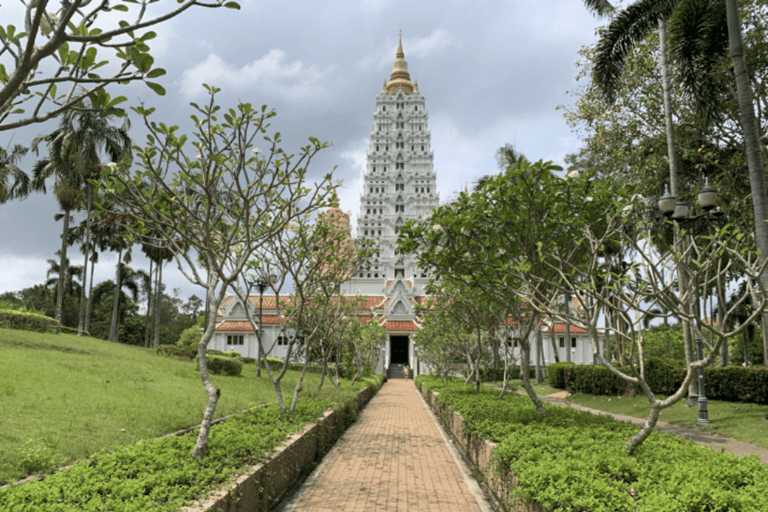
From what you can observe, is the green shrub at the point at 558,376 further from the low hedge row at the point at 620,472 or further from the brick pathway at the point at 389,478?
the low hedge row at the point at 620,472

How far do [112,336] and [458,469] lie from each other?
33.3 metres

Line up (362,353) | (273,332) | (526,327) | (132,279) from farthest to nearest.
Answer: (132,279)
(273,332)
(362,353)
(526,327)

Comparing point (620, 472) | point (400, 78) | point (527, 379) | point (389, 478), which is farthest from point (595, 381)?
point (400, 78)

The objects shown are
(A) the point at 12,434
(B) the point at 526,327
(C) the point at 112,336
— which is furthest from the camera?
(C) the point at 112,336

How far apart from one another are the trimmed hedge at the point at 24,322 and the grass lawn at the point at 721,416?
24236 millimetres

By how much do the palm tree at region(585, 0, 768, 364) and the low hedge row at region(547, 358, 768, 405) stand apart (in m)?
6.45

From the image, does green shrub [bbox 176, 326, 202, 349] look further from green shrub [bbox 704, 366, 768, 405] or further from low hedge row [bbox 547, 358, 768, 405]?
green shrub [bbox 704, 366, 768, 405]

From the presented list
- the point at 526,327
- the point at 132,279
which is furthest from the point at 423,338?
the point at 132,279

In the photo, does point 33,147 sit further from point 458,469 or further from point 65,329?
point 458,469

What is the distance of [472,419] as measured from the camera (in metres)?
9.17

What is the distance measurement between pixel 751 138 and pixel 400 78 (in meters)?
73.1

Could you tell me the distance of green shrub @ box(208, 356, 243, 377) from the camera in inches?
836

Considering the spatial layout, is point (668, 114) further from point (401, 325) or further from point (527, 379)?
point (401, 325)

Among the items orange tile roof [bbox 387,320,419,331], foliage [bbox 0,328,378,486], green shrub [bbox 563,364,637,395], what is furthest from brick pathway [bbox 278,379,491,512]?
orange tile roof [bbox 387,320,419,331]
